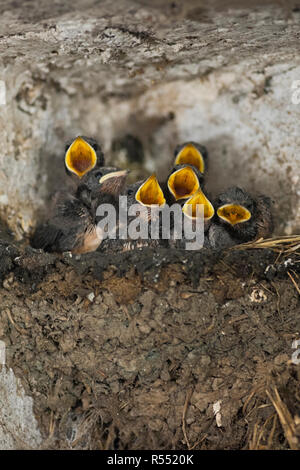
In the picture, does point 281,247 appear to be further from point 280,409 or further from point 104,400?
point 104,400

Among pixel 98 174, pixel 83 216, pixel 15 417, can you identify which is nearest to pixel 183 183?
pixel 98 174

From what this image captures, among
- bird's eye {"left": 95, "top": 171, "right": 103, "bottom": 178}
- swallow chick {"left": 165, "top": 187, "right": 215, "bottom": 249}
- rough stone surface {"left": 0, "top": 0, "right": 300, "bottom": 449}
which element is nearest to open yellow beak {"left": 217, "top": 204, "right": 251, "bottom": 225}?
swallow chick {"left": 165, "top": 187, "right": 215, "bottom": 249}

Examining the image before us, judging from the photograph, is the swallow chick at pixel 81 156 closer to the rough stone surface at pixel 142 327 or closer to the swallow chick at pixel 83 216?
the swallow chick at pixel 83 216

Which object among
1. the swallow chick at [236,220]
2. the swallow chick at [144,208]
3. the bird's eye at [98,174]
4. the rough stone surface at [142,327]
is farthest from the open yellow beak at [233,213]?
the bird's eye at [98,174]

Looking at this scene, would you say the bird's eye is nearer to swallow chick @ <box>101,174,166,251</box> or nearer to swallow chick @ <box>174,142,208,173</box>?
swallow chick @ <box>101,174,166,251</box>

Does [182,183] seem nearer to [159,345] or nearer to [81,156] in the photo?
[81,156]
